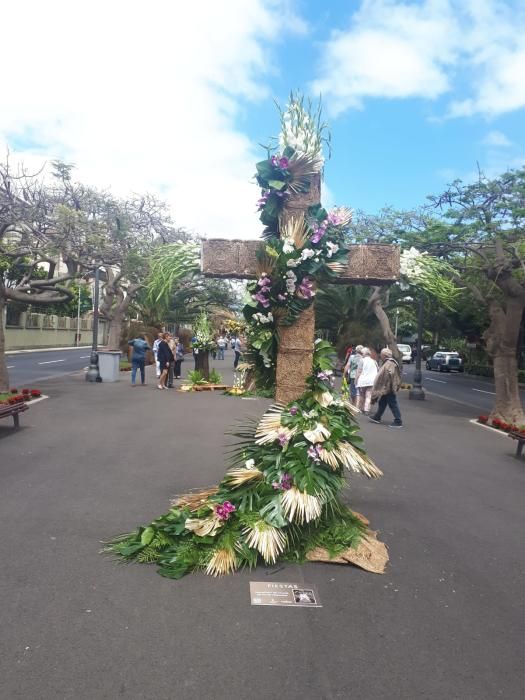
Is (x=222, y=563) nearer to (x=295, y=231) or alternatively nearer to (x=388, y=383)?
(x=295, y=231)

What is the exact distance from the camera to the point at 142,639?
139 inches

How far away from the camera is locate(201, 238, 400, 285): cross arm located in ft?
18.1

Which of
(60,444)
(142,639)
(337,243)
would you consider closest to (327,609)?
(142,639)

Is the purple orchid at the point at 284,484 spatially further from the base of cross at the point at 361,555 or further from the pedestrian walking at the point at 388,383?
the pedestrian walking at the point at 388,383

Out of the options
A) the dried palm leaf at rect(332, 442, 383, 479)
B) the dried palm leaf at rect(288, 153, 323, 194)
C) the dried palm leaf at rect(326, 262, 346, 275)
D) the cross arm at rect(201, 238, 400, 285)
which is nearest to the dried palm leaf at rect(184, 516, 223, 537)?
the dried palm leaf at rect(332, 442, 383, 479)

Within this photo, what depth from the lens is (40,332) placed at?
176 ft

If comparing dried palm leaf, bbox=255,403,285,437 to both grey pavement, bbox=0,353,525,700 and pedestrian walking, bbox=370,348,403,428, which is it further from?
pedestrian walking, bbox=370,348,403,428

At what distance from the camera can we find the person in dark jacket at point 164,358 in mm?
19231

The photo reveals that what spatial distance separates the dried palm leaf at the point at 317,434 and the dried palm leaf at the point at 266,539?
0.74 meters

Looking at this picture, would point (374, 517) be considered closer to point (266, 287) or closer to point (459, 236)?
point (266, 287)

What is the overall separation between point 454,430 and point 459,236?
459 cm

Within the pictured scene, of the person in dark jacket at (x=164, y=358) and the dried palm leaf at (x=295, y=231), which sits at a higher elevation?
the dried palm leaf at (x=295, y=231)

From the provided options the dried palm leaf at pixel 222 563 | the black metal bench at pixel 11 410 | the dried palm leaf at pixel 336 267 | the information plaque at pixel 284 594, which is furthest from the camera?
the black metal bench at pixel 11 410

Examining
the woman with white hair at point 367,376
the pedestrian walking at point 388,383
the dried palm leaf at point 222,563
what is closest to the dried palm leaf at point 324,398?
the dried palm leaf at point 222,563
